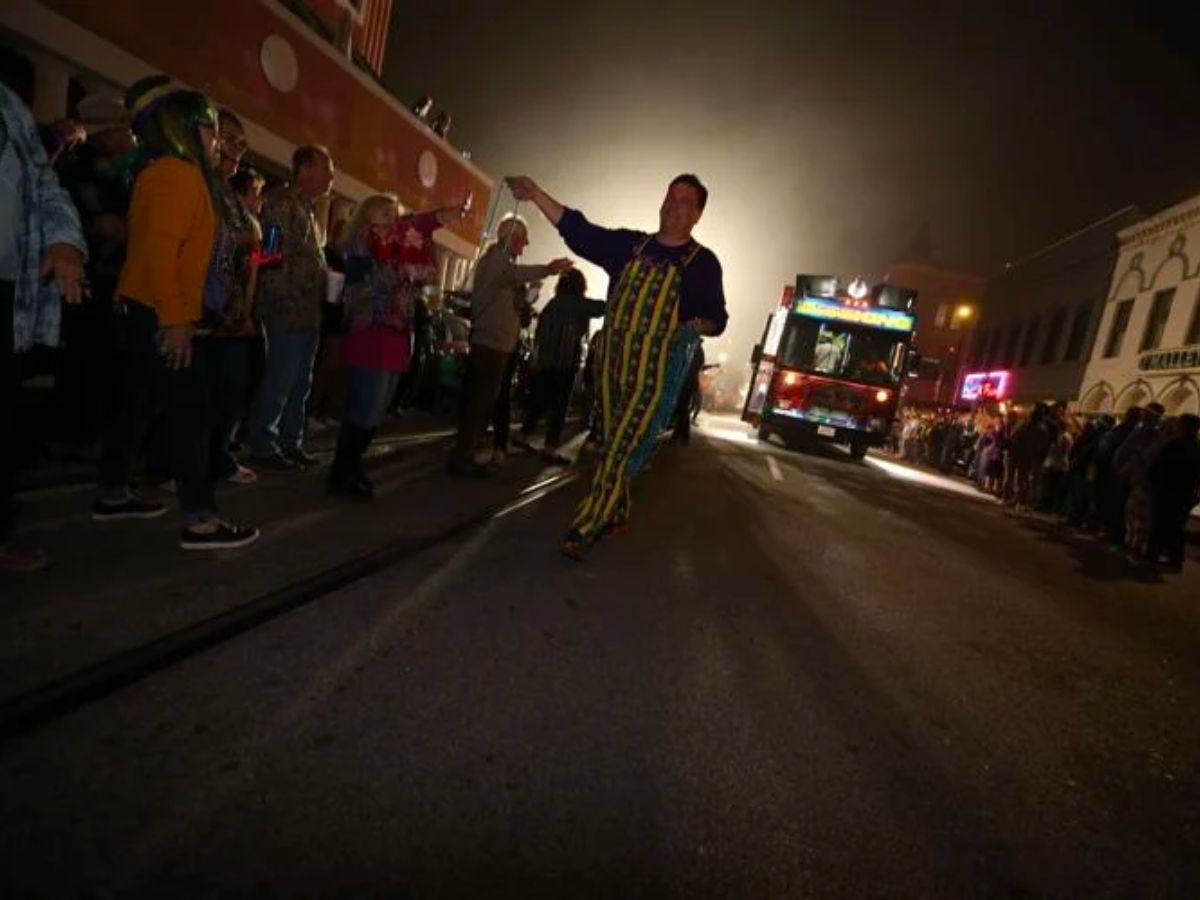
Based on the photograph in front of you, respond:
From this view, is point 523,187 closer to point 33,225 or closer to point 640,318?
point 640,318

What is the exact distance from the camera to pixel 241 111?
41.0 ft

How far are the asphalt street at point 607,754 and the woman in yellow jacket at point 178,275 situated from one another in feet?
1.51

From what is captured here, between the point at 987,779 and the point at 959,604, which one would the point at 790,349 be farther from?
the point at 987,779

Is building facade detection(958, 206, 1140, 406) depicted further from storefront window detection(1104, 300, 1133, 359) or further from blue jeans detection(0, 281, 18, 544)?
blue jeans detection(0, 281, 18, 544)

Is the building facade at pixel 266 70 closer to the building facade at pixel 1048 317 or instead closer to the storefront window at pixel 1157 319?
the storefront window at pixel 1157 319

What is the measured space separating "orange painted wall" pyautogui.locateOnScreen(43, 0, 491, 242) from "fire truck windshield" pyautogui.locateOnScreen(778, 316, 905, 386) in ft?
32.7

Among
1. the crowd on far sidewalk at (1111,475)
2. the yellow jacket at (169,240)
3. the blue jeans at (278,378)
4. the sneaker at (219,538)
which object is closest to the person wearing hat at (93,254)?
the blue jeans at (278,378)

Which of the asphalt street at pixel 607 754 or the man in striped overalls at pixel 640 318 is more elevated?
the man in striped overalls at pixel 640 318

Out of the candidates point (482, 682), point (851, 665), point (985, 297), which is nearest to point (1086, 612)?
point (851, 665)

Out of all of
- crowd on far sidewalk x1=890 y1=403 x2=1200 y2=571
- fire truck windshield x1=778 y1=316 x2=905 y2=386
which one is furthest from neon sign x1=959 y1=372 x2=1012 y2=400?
fire truck windshield x1=778 y1=316 x2=905 y2=386

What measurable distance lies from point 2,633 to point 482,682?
4.88 ft

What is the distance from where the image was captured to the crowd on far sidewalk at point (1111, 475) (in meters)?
9.35

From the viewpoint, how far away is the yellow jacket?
3109 mm

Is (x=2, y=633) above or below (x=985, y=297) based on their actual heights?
below
